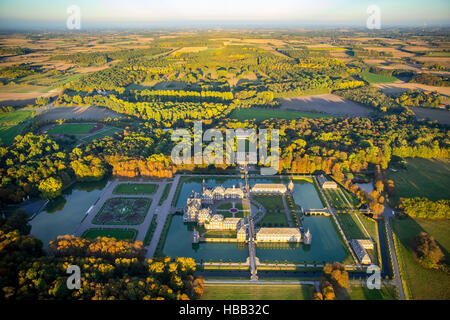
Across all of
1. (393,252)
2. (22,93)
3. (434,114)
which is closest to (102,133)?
(22,93)

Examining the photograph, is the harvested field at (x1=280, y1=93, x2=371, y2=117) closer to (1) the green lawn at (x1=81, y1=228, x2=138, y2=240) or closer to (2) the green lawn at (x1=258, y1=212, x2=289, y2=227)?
(2) the green lawn at (x1=258, y1=212, x2=289, y2=227)

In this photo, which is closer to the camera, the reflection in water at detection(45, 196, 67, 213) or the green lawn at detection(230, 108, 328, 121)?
the reflection in water at detection(45, 196, 67, 213)

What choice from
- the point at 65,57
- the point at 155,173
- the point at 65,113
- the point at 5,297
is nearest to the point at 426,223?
the point at 155,173

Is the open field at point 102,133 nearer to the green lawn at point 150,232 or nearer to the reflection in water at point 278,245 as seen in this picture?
the green lawn at point 150,232

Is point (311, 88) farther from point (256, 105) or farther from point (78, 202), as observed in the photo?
point (78, 202)

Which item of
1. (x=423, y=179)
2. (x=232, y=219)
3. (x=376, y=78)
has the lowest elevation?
(x=232, y=219)

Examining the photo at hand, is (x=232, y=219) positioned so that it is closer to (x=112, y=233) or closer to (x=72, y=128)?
(x=112, y=233)

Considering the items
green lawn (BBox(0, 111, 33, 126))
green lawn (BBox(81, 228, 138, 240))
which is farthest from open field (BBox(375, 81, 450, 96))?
green lawn (BBox(0, 111, 33, 126))
